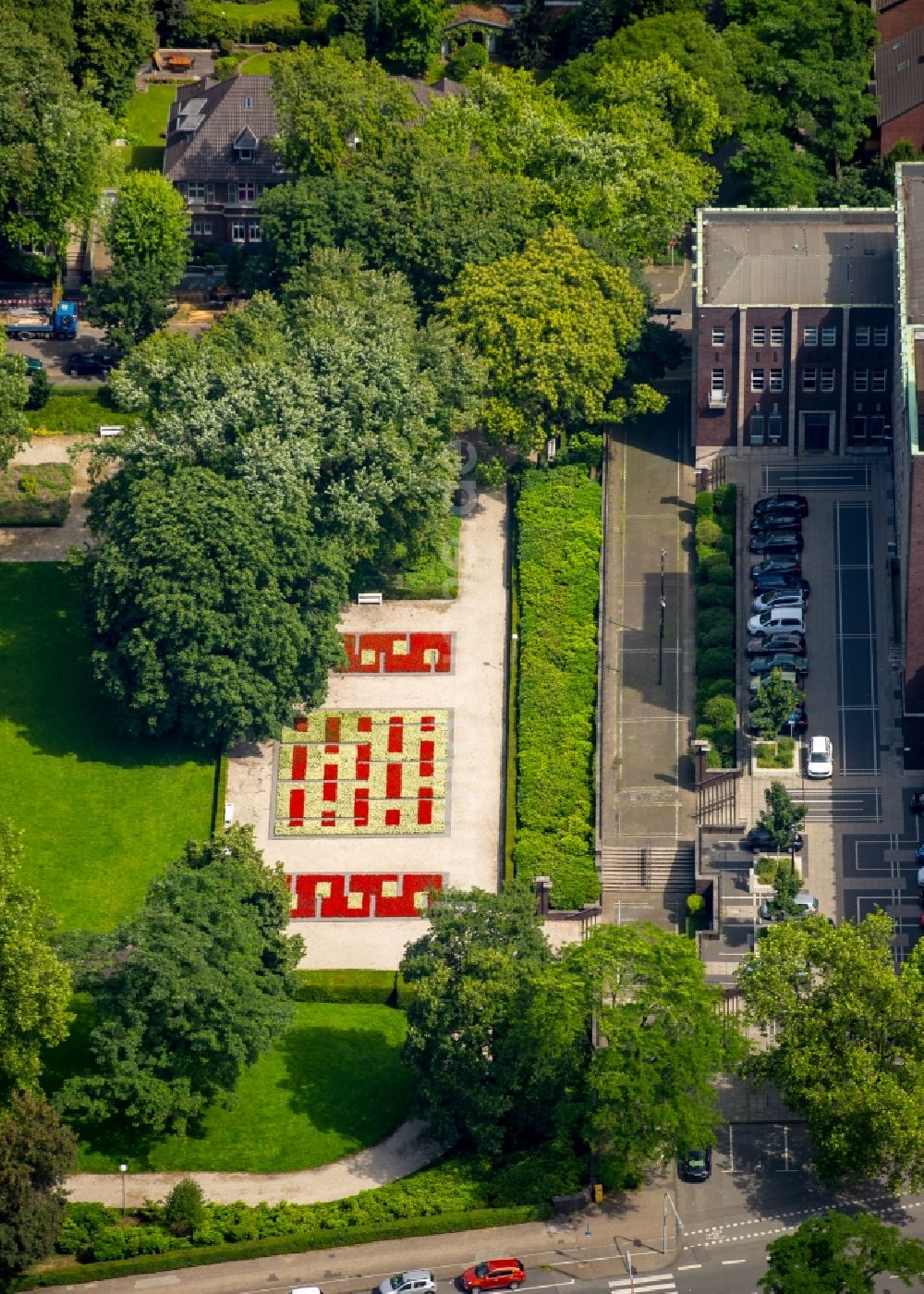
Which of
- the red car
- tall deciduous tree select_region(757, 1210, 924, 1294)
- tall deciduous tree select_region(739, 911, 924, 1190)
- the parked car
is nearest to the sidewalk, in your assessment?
the parked car

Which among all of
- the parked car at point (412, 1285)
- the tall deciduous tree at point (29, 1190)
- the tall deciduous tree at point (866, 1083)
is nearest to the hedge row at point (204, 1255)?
the tall deciduous tree at point (29, 1190)

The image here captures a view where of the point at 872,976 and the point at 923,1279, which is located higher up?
the point at 872,976

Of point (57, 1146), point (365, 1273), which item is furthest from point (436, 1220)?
point (57, 1146)

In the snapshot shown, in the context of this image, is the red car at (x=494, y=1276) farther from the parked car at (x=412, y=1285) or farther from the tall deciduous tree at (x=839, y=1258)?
the tall deciduous tree at (x=839, y=1258)

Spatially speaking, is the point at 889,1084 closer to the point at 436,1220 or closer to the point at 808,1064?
the point at 808,1064

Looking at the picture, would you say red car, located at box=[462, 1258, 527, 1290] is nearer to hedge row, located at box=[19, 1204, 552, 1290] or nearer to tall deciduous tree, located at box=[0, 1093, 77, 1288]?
hedge row, located at box=[19, 1204, 552, 1290]

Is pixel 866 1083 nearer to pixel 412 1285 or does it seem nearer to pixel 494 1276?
pixel 494 1276
